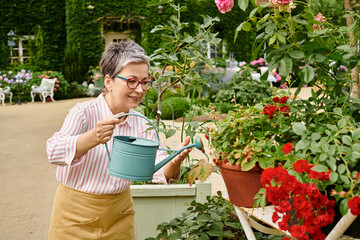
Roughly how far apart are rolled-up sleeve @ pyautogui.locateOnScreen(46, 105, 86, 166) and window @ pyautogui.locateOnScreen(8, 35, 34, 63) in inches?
626

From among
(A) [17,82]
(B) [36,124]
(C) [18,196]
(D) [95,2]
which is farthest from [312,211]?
(D) [95,2]

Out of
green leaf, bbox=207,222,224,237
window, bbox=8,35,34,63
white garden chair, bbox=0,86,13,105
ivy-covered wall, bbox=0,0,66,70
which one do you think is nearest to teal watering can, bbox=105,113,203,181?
green leaf, bbox=207,222,224,237

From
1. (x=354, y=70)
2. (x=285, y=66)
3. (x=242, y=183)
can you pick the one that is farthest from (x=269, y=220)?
(x=354, y=70)

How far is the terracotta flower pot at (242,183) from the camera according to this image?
4.56ft

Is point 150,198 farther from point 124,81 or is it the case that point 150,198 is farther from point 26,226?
point 26,226

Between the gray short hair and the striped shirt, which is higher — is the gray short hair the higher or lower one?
the higher one

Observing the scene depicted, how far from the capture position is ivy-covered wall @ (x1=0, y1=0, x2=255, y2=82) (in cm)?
1586

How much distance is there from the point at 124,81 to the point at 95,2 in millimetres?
15354

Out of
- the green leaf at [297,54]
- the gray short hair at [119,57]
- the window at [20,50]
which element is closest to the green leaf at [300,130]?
the green leaf at [297,54]

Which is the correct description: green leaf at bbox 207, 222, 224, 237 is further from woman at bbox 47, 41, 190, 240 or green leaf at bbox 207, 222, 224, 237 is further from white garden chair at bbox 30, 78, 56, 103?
white garden chair at bbox 30, 78, 56, 103

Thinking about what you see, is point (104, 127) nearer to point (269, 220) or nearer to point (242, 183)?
point (242, 183)

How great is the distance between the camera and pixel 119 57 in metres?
1.70

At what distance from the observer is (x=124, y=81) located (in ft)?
5.47

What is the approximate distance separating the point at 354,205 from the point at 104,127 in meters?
0.84
